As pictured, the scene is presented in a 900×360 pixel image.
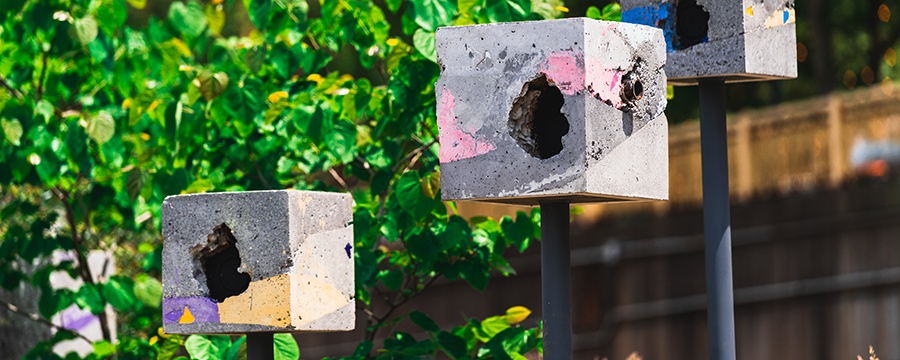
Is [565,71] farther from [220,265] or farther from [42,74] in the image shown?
[42,74]

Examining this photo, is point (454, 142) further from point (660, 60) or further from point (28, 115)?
point (28, 115)

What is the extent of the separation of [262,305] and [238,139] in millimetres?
1497

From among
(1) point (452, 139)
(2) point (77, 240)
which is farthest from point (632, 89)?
(2) point (77, 240)

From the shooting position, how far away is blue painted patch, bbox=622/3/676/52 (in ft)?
14.8

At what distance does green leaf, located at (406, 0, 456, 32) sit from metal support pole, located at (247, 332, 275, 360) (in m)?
1.18

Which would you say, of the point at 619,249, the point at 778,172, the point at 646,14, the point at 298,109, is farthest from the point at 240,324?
the point at 778,172

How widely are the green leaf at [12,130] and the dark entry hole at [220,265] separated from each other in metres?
1.48

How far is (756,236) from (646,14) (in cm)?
634

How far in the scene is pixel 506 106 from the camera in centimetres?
379

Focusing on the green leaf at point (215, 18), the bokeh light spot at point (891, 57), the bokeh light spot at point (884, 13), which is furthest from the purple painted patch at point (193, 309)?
the bokeh light spot at point (891, 57)

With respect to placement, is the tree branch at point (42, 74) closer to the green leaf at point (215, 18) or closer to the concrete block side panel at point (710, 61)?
the green leaf at point (215, 18)

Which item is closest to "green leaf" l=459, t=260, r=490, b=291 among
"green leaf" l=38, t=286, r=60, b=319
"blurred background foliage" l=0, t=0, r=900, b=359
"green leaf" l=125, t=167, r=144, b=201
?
"blurred background foliage" l=0, t=0, r=900, b=359

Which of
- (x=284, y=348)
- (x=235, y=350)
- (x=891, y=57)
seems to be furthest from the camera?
(x=891, y=57)

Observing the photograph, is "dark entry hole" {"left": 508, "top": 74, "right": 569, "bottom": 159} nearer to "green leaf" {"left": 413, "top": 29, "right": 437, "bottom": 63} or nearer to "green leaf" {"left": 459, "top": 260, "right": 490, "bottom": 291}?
"green leaf" {"left": 413, "top": 29, "right": 437, "bottom": 63}
